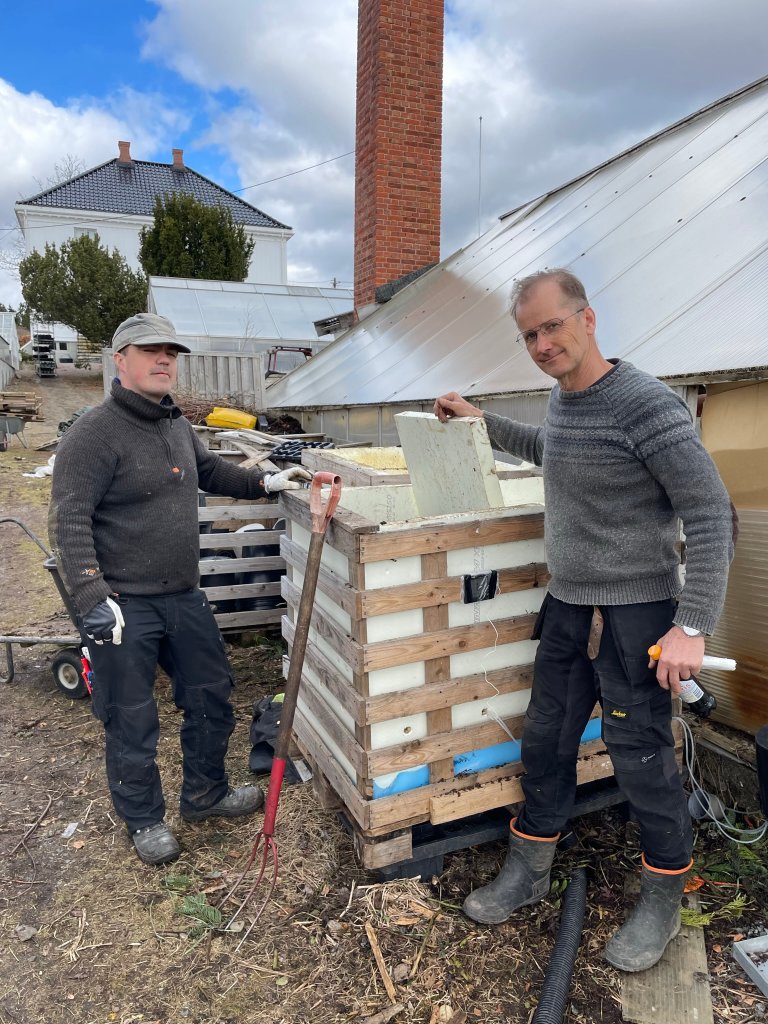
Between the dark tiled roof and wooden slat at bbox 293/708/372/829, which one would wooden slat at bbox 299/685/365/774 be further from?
the dark tiled roof

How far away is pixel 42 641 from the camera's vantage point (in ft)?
15.4

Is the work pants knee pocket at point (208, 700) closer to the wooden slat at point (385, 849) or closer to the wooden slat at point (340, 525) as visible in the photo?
the wooden slat at point (340, 525)

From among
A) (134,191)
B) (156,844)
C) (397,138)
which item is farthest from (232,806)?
(134,191)

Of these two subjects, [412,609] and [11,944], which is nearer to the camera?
[412,609]

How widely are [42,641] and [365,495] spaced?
2799mm

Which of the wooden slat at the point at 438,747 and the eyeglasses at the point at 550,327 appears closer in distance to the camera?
the eyeglasses at the point at 550,327

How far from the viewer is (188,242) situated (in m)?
24.3

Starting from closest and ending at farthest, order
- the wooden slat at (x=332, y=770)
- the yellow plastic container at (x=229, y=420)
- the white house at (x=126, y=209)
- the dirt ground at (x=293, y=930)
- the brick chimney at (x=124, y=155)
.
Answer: the dirt ground at (x=293, y=930)
the wooden slat at (x=332, y=770)
the yellow plastic container at (x=229, y=420)
the white house at (x=126, y=209)
the brick chimney at (x=124, y=155)

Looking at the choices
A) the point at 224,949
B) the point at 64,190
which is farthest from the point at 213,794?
the point at 64,190

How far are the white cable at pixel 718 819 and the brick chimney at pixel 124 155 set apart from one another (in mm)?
43828

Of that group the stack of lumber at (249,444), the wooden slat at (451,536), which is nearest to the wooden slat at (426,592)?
the wooden slat at (451,536)

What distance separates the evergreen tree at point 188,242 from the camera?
23.9m

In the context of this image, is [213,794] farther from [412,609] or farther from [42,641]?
[42,641]

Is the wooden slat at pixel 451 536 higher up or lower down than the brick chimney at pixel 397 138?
lower down
